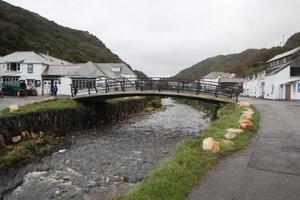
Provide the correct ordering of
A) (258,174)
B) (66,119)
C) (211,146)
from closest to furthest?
(258,174) < (211,146) < (66,119)

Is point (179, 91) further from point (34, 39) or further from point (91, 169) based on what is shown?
point (34, 39)

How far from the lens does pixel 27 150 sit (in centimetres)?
2205

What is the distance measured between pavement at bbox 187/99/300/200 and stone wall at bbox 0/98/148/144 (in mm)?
16740

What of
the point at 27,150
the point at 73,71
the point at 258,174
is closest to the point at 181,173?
the point at 258,174

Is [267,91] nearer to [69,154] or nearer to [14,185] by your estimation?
[69,154]

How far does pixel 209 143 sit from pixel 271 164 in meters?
2.34

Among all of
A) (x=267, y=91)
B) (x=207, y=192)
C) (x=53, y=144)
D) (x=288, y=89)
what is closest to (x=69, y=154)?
(x=53, y=144)

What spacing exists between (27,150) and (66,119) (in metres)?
10.1

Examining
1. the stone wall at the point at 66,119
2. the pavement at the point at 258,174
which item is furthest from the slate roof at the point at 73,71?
the pavement at the point at 258,174

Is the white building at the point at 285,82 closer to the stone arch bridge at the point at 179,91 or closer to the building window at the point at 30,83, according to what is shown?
the stone arch bridge at the point at 179,91

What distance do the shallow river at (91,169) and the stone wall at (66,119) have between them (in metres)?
2.42

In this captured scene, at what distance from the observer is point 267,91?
55.5m

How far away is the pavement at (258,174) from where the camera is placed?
8.82 metres

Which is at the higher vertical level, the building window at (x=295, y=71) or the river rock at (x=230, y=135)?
the building window at (x=295, y=71)
